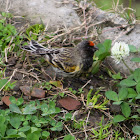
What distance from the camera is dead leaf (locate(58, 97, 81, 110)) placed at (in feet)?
12.7

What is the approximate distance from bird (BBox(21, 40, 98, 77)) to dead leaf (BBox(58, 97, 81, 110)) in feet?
1.60

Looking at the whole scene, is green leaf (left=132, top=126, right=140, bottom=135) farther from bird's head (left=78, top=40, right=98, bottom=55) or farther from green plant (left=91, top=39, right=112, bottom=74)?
bird's head (left=78, top=40, right=98, bottom=55)

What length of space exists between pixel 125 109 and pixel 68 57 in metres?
1.26

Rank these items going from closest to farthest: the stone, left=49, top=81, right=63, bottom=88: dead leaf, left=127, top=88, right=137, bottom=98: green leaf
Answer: left=127, top=88, right=137, bottom=98: green leaf
left=49, top=81, right=63, bottom=88: dead leaf
the stone

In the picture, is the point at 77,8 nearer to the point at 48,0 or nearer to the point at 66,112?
the point at 48,0

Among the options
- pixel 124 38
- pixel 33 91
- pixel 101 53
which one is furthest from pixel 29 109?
pixel 124 38

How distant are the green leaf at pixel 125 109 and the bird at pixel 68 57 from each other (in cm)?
95

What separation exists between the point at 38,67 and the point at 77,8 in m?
1.64

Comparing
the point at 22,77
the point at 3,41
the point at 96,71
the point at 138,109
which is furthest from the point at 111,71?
the point at 3,41

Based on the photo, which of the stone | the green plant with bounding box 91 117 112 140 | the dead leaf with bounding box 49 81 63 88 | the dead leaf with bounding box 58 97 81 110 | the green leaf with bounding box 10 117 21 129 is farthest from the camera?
the stone

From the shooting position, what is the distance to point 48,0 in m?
5.63

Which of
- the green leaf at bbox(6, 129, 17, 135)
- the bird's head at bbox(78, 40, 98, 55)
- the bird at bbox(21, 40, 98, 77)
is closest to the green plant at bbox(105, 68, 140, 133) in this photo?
the bird at bbox(21, 40, 98, 77)

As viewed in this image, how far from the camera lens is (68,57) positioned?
4.43 metres

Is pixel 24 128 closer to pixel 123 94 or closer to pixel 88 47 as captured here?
pixel 123 94
